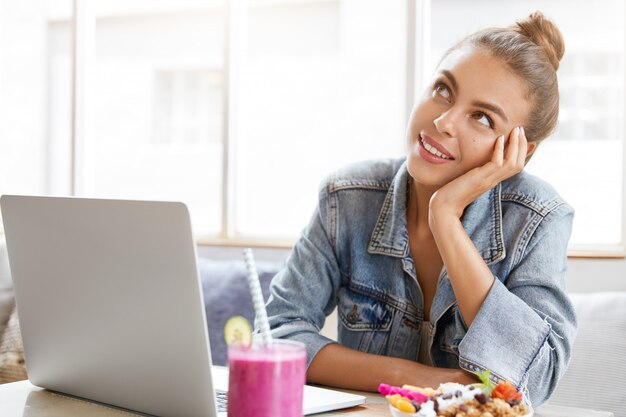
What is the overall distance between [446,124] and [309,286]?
439 mm

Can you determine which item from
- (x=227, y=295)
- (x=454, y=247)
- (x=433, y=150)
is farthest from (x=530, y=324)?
(x=227, y=295)

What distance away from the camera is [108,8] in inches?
174

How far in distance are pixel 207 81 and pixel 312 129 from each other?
113cm

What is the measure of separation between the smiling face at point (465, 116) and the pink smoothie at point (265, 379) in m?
0.81

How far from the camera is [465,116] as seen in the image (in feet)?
5.42

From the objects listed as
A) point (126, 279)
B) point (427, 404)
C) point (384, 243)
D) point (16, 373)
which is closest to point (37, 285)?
point (126, 279)

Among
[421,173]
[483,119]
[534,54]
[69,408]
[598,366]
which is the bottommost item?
[598,366]

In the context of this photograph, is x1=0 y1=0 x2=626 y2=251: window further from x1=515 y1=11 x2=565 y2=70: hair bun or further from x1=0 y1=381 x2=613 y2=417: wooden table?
x1=0 y1=381 x2=613 y2=417: wooden table

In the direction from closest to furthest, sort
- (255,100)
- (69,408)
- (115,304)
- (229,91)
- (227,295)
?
(115,304) < (69,408) < (227,295) < (229,91) < (255,100)

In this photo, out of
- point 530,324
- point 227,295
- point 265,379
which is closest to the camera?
point 265,379

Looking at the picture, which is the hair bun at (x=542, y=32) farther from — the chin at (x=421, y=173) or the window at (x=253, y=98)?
the window at (x=253, y=98)

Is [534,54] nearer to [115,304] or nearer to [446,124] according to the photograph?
[446,124]

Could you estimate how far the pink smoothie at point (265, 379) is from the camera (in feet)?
3.02

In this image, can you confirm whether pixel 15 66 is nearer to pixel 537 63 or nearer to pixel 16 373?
pixel 16 373
